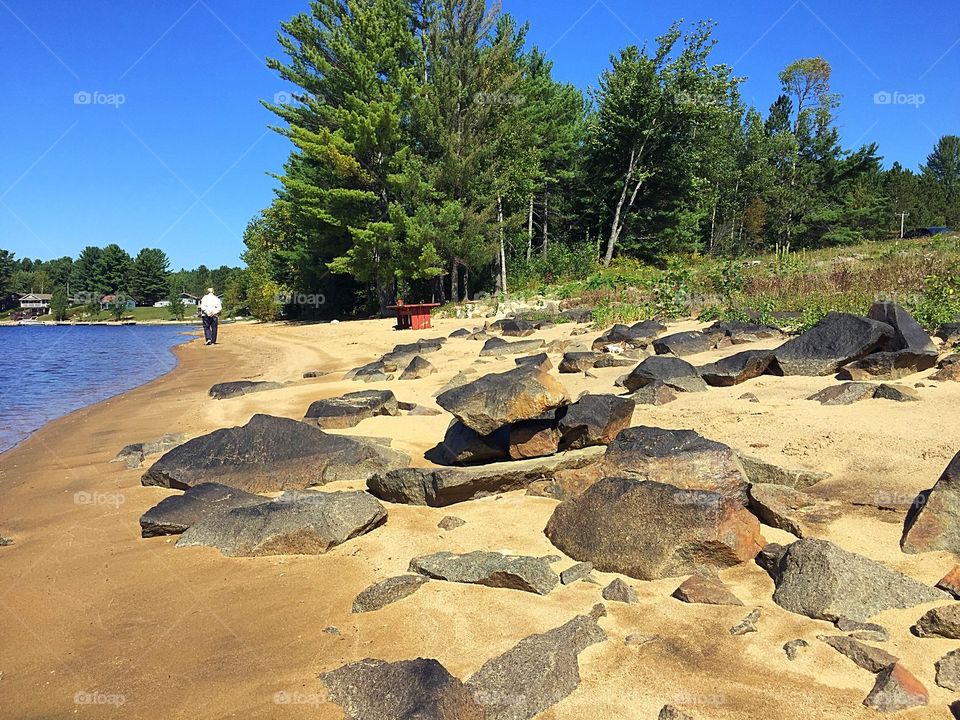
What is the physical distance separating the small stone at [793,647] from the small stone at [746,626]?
17cm

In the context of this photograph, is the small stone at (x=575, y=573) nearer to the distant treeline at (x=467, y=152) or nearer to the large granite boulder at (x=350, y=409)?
the large granite boulder at (x=350, y=409)

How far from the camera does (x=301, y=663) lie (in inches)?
114

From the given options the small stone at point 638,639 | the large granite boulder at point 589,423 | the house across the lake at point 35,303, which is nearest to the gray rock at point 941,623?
the small stone at point 638,639

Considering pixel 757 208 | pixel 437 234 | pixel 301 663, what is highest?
pixel 757 208

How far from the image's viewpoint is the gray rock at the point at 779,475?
14.5 feet

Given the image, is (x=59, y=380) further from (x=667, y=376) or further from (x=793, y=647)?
(x=793, y=647)

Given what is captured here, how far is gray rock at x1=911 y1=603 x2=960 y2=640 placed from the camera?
2.64 meters

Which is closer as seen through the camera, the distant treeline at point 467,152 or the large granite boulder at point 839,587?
the large granite boulder at point 839,587

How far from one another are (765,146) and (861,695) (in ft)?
169

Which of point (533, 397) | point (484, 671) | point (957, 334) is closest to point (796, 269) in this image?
point (957, 334)

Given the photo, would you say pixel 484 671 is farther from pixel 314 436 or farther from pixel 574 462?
pixel 314 436

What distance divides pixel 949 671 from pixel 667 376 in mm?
4882
